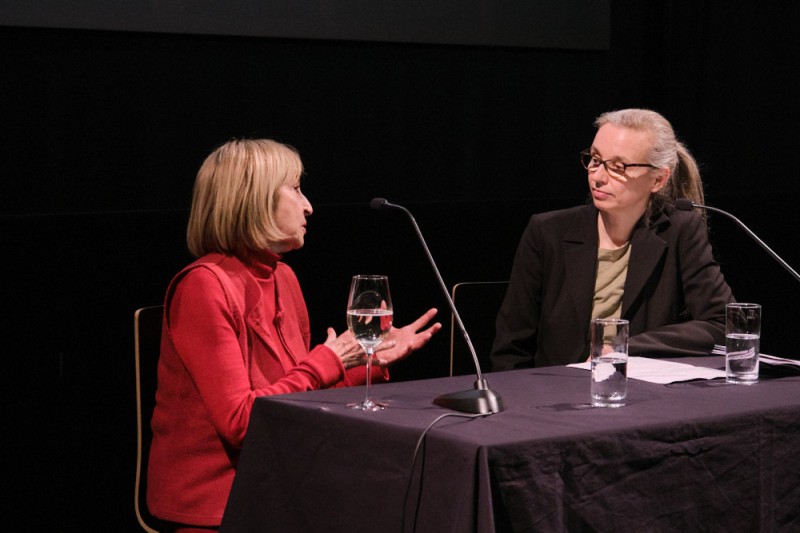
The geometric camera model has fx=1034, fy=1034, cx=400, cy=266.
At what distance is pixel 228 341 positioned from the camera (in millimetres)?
2113

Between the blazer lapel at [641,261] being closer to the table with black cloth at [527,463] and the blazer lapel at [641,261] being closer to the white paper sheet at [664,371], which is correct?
the white paper sheet at [664,371]

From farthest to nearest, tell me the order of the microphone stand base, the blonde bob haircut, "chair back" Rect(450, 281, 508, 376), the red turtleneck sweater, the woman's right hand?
"chair back" Rect(450, 281, 508, 376) → the blonde bob haircut → the woman's right hand → the red turtleneck sweater → the microphone stand base

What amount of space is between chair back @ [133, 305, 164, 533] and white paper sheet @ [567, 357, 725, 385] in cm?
96

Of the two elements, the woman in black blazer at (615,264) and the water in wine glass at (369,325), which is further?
the woman in black blazer at (615,264)

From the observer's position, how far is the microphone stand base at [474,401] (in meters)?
1.74

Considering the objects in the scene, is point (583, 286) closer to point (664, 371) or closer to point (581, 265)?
point (581, 265)

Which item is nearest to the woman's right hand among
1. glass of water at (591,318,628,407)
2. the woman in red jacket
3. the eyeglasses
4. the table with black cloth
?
the woman in red jacket

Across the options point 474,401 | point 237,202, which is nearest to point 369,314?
point 474,401

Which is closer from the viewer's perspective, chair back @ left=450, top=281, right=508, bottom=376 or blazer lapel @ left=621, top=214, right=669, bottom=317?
blazer lapel @ left=621, top=214, right=669, bottom=317

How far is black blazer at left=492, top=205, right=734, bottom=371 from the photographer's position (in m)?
2.82

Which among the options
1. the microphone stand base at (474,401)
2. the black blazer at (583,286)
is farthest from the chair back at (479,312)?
the microphone stand base at (474,401)

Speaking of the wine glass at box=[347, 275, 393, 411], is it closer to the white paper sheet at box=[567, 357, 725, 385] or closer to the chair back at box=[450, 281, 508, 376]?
the white paper sheet at box=[567, 357, 725, 385]

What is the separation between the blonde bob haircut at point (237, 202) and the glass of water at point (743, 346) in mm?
1009

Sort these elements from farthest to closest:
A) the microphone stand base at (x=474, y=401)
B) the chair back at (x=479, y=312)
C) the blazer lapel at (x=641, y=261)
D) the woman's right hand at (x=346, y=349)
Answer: the chair back at (x=479, y=312)
the blazer lapel at (x=641, y=261)
the woman's right hand at (x=346, y=349)
the microphone stand base at (x=474, y=401)
